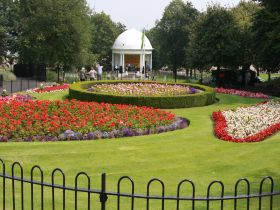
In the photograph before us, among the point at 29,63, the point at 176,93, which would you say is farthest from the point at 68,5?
the point at 176,93

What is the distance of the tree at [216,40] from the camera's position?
35406 millimetres

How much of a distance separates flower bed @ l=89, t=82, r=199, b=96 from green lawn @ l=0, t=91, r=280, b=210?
10453 millimetres

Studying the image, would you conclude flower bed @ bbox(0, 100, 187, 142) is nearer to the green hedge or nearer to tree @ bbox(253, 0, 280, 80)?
the green hedge

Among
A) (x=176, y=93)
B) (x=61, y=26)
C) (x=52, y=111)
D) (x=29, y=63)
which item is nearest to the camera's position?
(x=52, y=111)

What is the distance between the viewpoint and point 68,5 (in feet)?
139

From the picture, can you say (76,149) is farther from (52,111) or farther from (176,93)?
(176,93)

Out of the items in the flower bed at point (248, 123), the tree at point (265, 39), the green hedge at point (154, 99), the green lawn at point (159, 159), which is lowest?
the green lawn at point (159, 159)

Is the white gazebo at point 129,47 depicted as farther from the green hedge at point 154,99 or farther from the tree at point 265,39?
the green hedge at point 154,99

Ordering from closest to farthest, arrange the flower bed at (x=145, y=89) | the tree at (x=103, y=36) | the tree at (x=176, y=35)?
the flower bed at (x=145, y=89) < the tree at (x=176, y=35) < the tree at (x=103, y=36)

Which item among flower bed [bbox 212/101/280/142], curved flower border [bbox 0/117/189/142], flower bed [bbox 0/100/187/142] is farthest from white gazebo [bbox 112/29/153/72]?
curved flower border [bbox 0/117/189/142]

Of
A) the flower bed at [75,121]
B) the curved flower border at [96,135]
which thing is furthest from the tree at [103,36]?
the curved flower border at [96,135]

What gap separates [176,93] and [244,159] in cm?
1373

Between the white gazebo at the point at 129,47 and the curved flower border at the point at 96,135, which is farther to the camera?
the white gazebo at the point at 129,47

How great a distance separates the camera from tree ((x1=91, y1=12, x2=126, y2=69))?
70.7 metres
